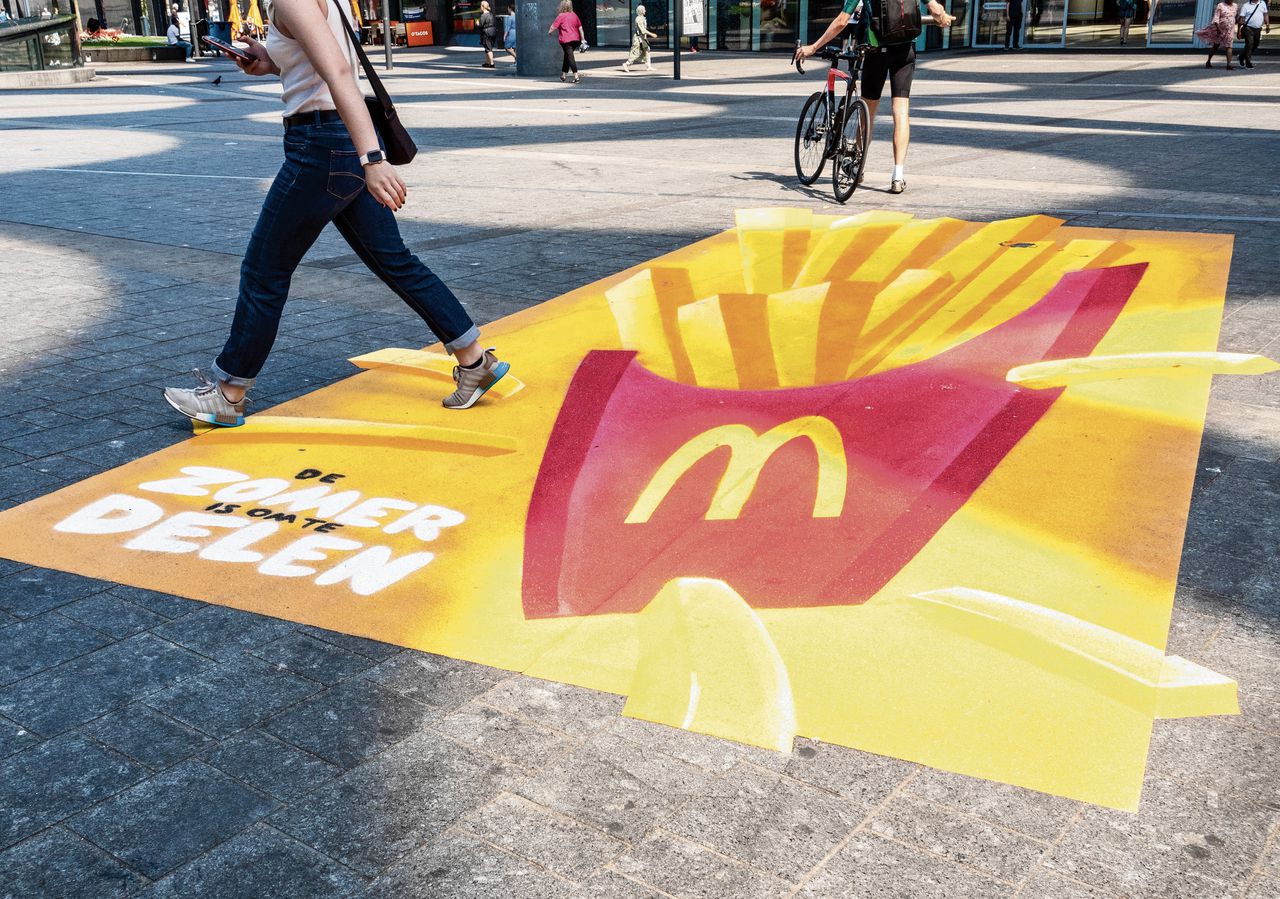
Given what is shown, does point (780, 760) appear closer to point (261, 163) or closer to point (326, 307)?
point (326, 307)

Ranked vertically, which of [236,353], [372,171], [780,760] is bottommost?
[780,760]

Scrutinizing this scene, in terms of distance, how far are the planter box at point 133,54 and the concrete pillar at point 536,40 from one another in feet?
53.9

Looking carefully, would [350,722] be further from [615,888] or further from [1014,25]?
[1014,25]

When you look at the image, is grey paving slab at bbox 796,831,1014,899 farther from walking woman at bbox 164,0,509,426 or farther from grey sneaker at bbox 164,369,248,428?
grey sneaker at bbox 164,369,248,428

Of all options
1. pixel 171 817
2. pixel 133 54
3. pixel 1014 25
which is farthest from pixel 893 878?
pixel 133 54

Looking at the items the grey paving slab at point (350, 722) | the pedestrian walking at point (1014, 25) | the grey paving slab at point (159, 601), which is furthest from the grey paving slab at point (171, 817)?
the pedestrian walking at point (1014, 25)

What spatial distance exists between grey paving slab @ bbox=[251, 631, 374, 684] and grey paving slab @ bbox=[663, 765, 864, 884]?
1011mm

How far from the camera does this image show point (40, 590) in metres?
3.36

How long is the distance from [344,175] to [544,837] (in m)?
2.70

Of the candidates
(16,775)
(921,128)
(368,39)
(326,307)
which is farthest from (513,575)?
(368,39)

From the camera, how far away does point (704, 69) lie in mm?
26719

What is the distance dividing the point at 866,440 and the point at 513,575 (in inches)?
62.4

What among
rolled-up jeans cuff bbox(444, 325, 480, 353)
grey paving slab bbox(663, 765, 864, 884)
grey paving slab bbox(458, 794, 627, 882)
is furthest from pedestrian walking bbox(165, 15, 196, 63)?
grey paving slab bbox(663, 765, 864, 884)

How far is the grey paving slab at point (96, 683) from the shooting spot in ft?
8.95
